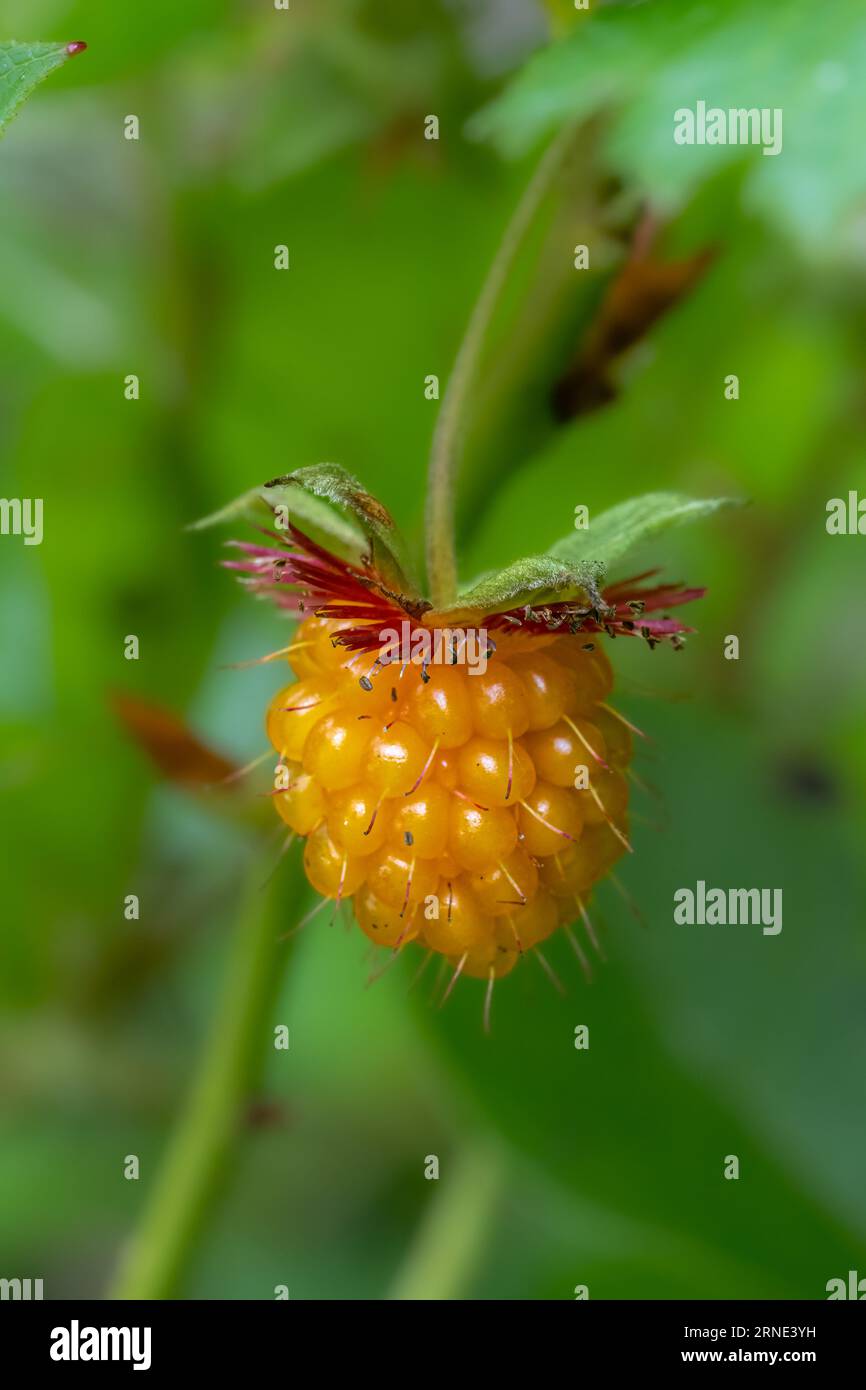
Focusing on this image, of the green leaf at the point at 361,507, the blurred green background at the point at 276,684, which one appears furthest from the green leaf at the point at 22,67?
the blurred green background at the point at 276,684

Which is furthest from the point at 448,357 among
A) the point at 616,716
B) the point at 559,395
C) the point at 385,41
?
the point at 616,716

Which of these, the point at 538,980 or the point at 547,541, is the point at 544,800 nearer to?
the point at 538,980

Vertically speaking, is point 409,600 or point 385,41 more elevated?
point 385,41

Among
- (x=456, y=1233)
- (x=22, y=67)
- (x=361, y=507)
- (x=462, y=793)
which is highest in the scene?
(x=22, y=67)

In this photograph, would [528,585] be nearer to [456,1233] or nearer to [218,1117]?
[218,1117]

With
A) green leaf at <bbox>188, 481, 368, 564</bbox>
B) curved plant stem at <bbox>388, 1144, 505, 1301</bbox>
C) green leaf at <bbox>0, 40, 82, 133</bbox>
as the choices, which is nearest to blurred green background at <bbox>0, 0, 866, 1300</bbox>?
curved plant stem at <bbox>388, 1144, 505, 1301</bbox>

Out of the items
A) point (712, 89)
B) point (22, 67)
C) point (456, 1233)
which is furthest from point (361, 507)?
point (456, 1233)
